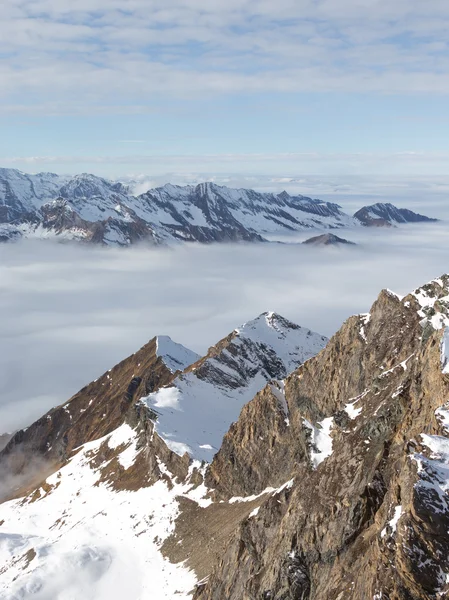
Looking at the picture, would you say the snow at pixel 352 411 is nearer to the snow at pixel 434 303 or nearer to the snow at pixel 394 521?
the snow at pixel 434 303

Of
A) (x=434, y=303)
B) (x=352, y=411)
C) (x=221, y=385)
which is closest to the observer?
(x=352, y=411)

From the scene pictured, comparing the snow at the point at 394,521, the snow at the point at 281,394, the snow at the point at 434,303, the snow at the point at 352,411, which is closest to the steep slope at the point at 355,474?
the snow at the point at 394,521

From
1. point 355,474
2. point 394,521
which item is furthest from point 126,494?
point 394,521

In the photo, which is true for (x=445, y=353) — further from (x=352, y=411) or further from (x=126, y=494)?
(x=126, y=494)

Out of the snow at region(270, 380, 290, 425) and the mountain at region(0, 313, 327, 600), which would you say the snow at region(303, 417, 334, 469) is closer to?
the snow at region(270, 380, 290, 425)

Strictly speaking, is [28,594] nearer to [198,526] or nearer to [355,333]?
[198,526]

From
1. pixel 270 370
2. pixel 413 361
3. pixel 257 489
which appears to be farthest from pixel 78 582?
pixel 270 370
